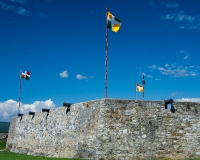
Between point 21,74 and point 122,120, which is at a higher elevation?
point 21,74

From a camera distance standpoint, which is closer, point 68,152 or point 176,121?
point 176,121

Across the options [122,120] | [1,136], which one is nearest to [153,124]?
[122,120]

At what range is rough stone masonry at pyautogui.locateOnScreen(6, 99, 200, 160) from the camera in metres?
14.6

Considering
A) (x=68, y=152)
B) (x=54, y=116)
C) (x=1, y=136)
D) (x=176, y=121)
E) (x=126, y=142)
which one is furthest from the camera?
(x=1, y=136)

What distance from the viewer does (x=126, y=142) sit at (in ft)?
48.4

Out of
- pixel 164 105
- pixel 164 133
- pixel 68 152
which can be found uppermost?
pixel 164 105

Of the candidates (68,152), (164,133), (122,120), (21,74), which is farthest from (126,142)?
(21,74)

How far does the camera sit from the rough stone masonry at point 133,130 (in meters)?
14.6

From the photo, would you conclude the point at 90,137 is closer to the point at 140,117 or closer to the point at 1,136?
the point at 140,117

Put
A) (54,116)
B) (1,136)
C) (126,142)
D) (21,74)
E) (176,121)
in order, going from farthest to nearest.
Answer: (1,136)
(21,74)
(54,116)
(176,121)
(126,142)

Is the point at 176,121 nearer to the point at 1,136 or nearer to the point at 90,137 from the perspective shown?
the point at 90,137

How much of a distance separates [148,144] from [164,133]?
1145 mm

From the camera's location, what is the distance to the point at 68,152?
17453 millimetres

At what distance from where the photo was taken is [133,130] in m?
15.0
